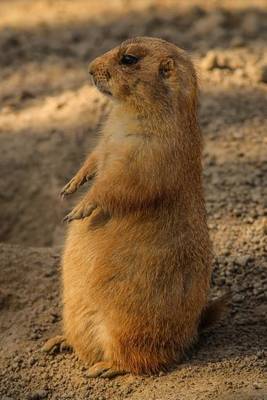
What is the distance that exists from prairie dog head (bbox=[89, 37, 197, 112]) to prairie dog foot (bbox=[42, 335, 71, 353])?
134cm

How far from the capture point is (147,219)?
4297 mm

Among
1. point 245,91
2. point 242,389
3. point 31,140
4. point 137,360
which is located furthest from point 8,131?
point 242,389

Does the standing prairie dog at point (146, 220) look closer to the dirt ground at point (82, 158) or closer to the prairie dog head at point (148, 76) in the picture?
the prairie dog head at point (148, 76)

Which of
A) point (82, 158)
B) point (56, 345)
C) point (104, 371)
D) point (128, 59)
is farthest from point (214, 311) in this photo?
point (82, 158)

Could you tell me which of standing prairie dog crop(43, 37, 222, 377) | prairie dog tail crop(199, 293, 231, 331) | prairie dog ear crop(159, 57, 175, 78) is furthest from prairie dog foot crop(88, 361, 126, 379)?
prairie dog ear crop(159, 57, 175, 78)

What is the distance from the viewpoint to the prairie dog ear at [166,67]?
431cm

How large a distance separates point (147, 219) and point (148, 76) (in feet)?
2.31

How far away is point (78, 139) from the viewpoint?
6664 millimetres

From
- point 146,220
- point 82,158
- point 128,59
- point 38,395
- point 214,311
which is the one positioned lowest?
point 38,395

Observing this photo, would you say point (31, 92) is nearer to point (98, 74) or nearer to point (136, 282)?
point (98, 74)

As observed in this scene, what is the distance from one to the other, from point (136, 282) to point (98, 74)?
1.06 meters

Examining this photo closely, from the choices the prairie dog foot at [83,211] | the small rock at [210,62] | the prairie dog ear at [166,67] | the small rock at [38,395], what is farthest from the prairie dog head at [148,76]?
the small rock at [210,62]

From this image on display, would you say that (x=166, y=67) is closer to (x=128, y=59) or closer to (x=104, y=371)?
(x=128, y=59)

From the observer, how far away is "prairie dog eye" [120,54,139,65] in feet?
14.4
